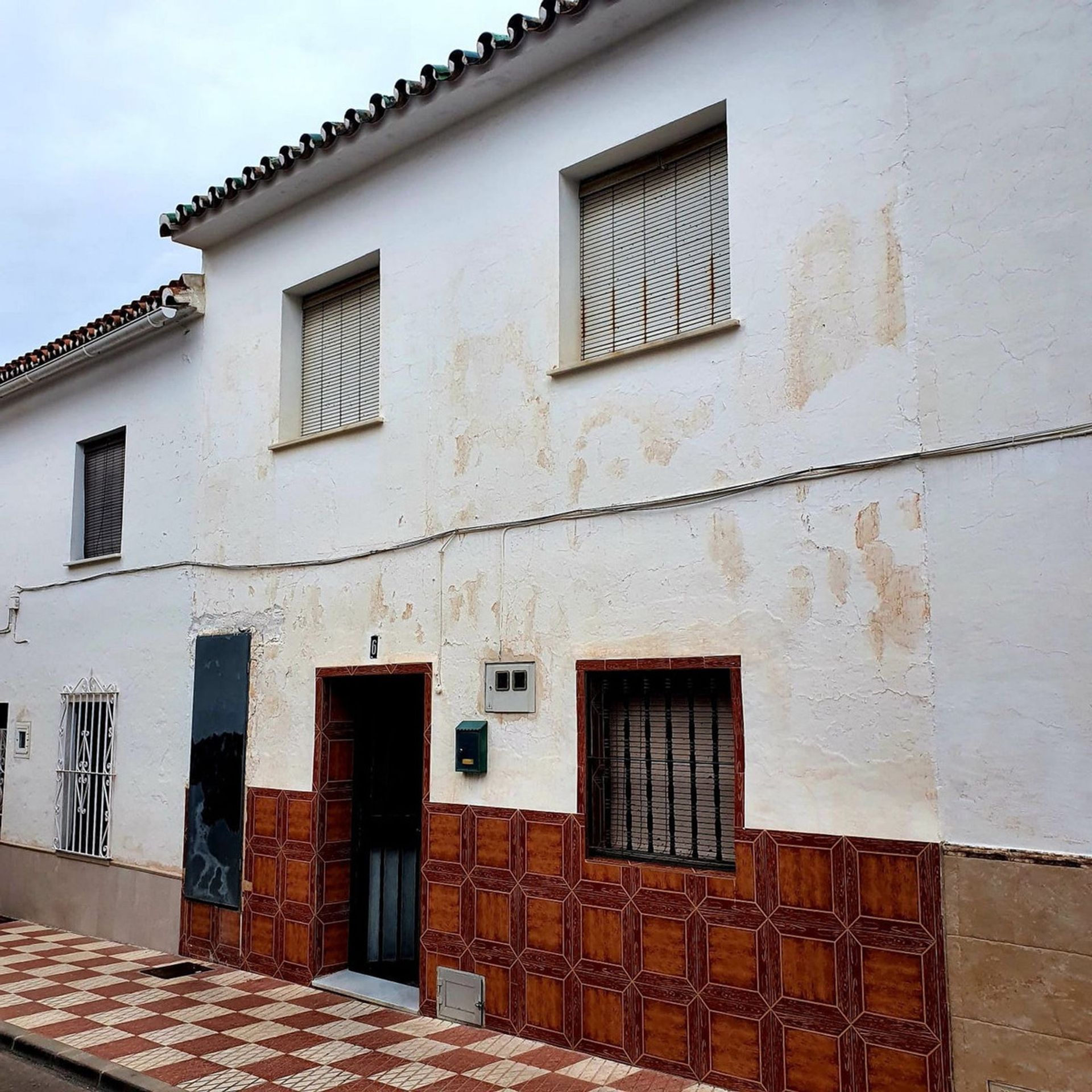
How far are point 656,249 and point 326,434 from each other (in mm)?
2946

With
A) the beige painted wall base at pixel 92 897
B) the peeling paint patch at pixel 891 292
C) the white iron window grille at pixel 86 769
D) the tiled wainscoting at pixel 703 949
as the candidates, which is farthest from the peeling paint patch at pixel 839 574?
the white iron window grille at pixel 86 769

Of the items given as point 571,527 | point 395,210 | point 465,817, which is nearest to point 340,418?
point 395,210

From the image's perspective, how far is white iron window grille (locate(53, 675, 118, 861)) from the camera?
9.88m

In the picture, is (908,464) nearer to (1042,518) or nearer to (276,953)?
(1042,518)

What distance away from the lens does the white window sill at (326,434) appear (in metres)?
7.78

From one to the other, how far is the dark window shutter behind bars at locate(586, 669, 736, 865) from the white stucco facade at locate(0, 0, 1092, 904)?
0.65ft

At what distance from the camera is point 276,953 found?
794cm

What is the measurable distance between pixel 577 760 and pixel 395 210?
426 centimetres

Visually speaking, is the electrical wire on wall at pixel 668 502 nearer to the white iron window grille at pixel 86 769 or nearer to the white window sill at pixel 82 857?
the white iron window grille at pixel 86 769

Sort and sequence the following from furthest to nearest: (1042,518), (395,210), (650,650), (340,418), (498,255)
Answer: (340,418) < (395,210) < (498,255) < (650,650) < (1042,518)

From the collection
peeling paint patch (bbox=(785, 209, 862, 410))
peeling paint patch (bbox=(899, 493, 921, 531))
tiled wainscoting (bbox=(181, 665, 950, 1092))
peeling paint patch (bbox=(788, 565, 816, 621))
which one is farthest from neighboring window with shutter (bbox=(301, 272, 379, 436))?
peeling paint patch (bbox=(899, 493, 921, 531))

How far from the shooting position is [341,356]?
8477 mm

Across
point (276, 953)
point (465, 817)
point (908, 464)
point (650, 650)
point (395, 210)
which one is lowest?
point (276, 953)

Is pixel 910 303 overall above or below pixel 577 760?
above
